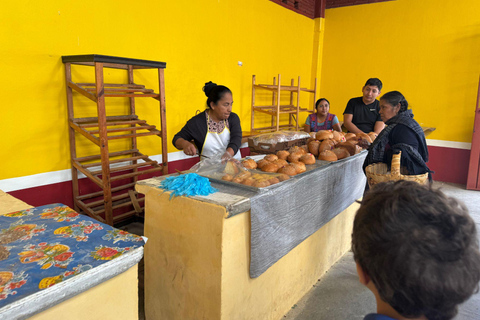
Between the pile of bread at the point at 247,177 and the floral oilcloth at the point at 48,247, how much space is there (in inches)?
31.9

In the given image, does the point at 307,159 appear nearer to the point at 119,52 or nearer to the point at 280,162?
the point at 280,162

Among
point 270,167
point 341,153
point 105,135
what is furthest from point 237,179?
point 105,135

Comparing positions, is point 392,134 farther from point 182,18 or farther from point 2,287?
point 182,18

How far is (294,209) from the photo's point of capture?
1940 mm

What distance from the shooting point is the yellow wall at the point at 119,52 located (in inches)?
101

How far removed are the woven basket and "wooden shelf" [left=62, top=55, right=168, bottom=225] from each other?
1906 mm

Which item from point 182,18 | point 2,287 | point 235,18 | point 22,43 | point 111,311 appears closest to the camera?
point 2,287

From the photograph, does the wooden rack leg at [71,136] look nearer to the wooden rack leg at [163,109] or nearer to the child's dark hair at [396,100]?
the wooden rack leg at [163,109]

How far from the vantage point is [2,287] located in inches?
32.0

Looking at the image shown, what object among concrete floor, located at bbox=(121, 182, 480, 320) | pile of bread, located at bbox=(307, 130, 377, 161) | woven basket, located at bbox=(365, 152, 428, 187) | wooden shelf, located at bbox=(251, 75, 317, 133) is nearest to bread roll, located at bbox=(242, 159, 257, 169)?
pile of bread, located at bbox=(307, 130, 377, 161)

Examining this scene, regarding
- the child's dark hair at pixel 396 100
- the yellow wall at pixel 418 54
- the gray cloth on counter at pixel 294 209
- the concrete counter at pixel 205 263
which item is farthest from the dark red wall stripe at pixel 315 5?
the concrete counter at pixel 205 263

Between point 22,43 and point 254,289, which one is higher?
point 22,43

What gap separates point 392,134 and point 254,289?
1335mm

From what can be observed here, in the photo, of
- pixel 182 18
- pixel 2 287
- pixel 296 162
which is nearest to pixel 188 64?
pixel 182 18
